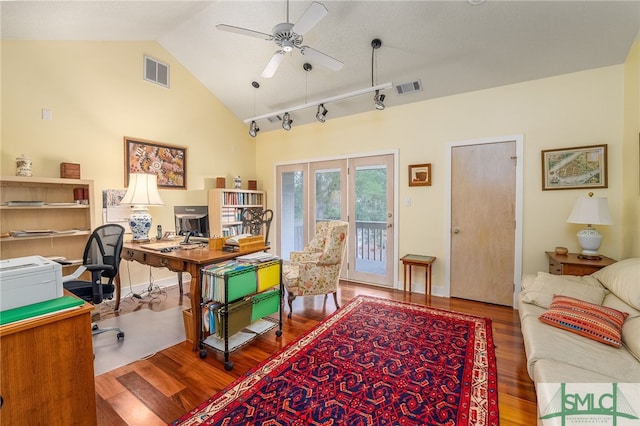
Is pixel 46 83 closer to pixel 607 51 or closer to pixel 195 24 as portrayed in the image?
pixel 195 24

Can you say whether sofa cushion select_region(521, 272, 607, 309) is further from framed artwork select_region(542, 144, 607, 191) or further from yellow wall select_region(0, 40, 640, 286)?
framed artwork select_region(542, 144, 607, 191)

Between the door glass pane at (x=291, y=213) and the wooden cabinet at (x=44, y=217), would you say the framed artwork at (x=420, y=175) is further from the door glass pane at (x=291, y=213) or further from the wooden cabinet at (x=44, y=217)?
the wooden cabinet at (x=44, y=217)

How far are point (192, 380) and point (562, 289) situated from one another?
2880 millimetres

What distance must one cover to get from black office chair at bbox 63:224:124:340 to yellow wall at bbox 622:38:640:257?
15.2 feet

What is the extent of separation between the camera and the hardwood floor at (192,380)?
1.67 m

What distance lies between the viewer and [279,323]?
269cm

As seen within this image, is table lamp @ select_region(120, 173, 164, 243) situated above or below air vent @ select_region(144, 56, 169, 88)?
below

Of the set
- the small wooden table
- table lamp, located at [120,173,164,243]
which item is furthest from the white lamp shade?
the small wooden table

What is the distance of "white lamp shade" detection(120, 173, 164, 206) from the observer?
10.6 ft

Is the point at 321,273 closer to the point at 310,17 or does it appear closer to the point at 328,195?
the point at 328,195

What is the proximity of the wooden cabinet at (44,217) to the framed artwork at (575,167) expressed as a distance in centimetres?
516

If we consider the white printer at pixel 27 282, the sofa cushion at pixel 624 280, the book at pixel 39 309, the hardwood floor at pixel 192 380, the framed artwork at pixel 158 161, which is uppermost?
the framed artwork at pixel 158 161

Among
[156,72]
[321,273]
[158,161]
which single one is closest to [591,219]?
[321,273]

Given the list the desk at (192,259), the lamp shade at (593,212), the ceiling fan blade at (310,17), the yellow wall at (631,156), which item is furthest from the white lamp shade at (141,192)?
the yellow wall at (631,156)
